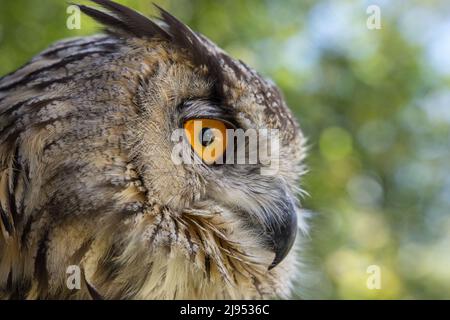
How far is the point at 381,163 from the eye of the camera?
15.6ft

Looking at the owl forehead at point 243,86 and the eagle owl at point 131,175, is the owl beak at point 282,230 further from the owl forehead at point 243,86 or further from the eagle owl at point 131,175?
Result: the owl forehead at point 243,86

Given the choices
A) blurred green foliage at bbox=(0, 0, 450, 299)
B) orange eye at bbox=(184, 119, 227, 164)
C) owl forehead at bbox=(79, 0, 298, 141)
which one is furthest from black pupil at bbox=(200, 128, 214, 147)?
blurred green foliage at bbox=(0, 0, 450, 299)

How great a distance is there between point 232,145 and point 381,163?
344cm

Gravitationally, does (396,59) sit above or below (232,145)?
above

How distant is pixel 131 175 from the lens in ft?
4.46

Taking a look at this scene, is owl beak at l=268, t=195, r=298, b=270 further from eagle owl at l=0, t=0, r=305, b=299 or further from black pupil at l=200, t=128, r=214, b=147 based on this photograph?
black pupil at l=200, t=128, r=214, b=147

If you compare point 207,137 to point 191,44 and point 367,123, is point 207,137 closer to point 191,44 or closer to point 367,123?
point 191,44

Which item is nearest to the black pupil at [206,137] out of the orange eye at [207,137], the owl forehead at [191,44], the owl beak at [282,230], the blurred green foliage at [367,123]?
the orange eye at [207,137]

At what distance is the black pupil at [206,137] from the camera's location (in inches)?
59.9

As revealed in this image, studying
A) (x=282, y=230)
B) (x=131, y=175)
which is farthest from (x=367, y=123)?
(x=131, y=175)

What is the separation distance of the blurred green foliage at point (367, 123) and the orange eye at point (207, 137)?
1.91 metres

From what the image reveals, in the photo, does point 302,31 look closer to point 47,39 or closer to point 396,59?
point 396,59

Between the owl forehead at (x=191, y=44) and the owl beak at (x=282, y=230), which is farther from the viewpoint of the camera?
the owl beak at (x=282, y=230)
